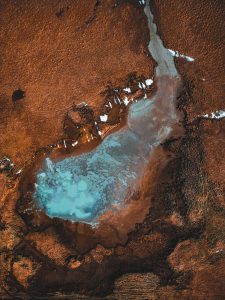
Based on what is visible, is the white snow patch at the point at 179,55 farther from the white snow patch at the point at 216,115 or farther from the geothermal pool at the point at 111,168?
the white snow patch at the point at 216,115

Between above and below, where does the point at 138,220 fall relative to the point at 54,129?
below

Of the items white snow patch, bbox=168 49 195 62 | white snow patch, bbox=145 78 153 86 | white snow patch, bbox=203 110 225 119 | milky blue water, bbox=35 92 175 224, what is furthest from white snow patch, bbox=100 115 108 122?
white snow patch, bbox=203 110 225 119

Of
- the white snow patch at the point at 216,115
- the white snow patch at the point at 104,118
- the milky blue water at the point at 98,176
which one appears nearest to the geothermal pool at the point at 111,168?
the milky blue water at the point at 98,176

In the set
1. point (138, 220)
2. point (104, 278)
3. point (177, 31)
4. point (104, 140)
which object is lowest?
point (104, 278)

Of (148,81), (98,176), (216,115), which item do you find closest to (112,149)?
(98,176)

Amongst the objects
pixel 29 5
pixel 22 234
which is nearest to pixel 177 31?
pixel 29 5

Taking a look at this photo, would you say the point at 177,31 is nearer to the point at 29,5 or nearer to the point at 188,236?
the point at 29,5
